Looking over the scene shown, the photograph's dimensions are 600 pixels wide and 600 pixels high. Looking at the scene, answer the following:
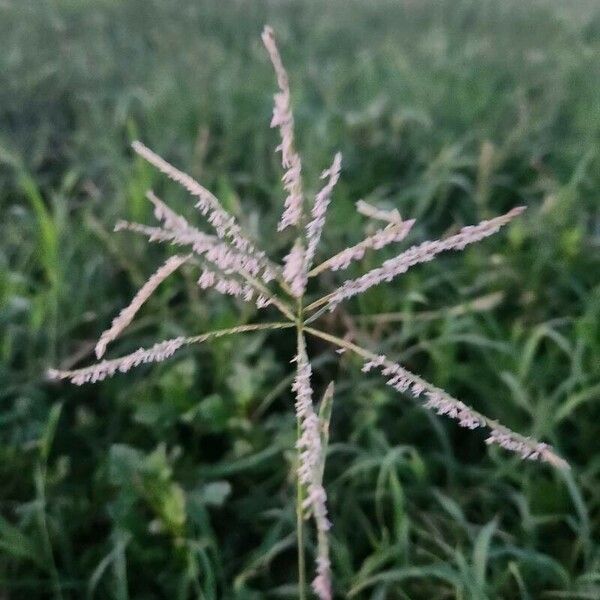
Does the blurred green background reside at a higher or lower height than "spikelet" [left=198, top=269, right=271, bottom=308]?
higher

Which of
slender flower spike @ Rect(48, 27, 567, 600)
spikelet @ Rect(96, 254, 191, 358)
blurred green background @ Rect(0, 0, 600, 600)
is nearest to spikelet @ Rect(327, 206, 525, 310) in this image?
slender flower spike @ Rect(48, 27, 567, 600)

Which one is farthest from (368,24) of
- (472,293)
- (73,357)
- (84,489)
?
(84,489)

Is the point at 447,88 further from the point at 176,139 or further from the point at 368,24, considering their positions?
the point at 368,24

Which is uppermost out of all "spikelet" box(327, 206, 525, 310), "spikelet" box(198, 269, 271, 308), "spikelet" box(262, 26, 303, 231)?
"spikelet" box(262, 26, 303, 231)

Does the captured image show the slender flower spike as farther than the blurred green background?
No

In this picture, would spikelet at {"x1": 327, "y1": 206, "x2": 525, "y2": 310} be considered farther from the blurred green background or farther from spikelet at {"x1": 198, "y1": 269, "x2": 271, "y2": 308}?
the blurred green background

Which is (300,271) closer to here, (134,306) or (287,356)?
(134,306)

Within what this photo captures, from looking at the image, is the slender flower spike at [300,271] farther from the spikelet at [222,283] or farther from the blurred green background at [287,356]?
the blurred green background at [287,356]

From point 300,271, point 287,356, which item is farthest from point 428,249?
point 287,356
